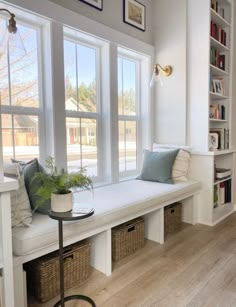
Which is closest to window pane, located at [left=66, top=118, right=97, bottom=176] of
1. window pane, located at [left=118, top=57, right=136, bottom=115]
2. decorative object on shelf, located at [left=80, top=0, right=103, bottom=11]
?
window pane, located at [left=118, top=57, right=136, bottom=115]

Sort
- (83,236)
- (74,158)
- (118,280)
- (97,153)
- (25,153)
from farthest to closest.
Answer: (97,153) < (74,158) < (25,153) < (118,280) < (83,236)

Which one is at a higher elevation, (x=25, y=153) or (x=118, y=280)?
(x=25, y=153)

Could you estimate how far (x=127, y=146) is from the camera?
343 centimetres

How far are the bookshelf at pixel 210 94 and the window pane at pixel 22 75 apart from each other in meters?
1.87

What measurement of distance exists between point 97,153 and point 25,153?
91cm

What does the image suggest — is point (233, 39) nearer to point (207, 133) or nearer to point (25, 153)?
point (207, 133)

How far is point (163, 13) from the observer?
11.2ft

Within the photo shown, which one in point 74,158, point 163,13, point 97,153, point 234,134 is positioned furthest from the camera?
point 234,134

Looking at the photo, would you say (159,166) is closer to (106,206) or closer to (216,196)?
(216,196)

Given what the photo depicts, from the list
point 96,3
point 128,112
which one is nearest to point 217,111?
point 128,112

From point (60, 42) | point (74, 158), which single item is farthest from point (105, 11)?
point (74, 158)

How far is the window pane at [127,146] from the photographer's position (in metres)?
3.34

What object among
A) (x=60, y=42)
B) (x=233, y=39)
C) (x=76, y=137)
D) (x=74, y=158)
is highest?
(x=233, y=39)

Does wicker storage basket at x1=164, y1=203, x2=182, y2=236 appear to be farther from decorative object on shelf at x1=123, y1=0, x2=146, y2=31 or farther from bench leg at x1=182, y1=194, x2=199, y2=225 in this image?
decorative object on shelf at x1=123, y1=0, x2=146, y2=31
